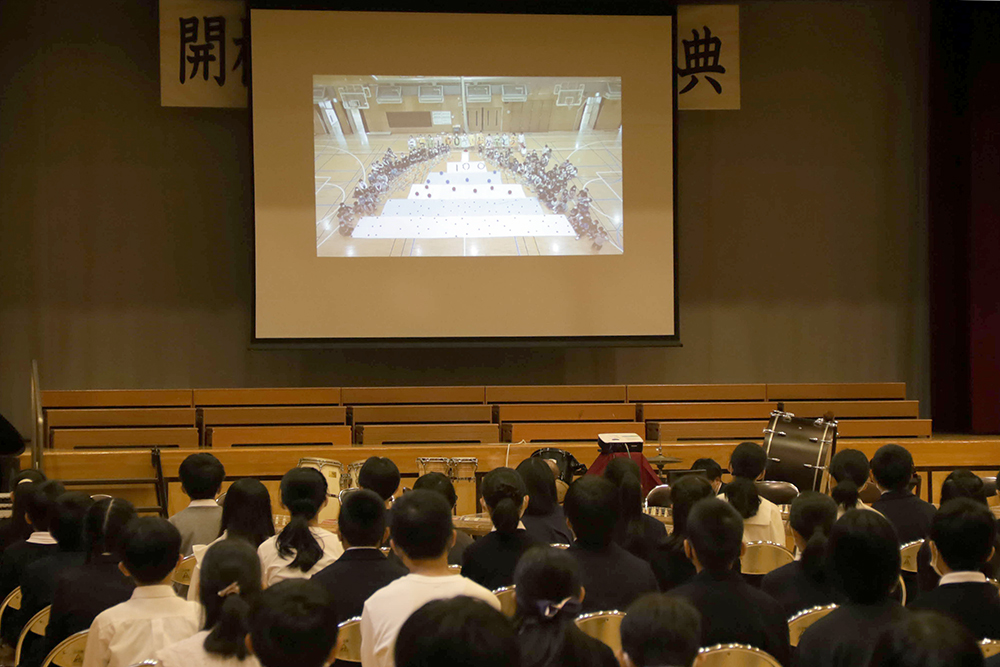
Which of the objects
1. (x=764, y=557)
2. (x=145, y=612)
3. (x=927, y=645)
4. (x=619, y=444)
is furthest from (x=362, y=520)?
(x=619, y=444)

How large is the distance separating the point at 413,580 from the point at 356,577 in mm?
392

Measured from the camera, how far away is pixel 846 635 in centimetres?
205

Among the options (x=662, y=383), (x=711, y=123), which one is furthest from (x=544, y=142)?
(x=662, y=383)

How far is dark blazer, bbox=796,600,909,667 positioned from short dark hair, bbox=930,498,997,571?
40cm

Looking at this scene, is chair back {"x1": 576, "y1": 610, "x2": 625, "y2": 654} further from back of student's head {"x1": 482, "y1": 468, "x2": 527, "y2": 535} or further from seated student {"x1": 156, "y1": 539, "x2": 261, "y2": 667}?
back of student's head {"x1": 482, "y1": 468, "x2": 527, "y2": 535}

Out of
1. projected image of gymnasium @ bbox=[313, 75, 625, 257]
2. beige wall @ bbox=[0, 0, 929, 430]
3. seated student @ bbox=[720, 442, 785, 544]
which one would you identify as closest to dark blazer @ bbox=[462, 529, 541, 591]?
seated student @ bbox=[720, 442, 785, 544]

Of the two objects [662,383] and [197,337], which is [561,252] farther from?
[197,337]

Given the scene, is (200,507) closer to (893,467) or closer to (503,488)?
(503,488)

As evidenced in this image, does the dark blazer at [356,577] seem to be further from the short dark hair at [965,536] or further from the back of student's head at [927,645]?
the back of student's head at [927,645]

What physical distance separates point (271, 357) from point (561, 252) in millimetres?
2979

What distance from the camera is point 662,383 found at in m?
9.38

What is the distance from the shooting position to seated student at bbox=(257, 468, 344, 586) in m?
3.09

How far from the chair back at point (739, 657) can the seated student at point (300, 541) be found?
1402mm

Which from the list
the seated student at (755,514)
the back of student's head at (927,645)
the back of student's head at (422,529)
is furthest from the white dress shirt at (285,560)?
the back of student's head at (927,645)
